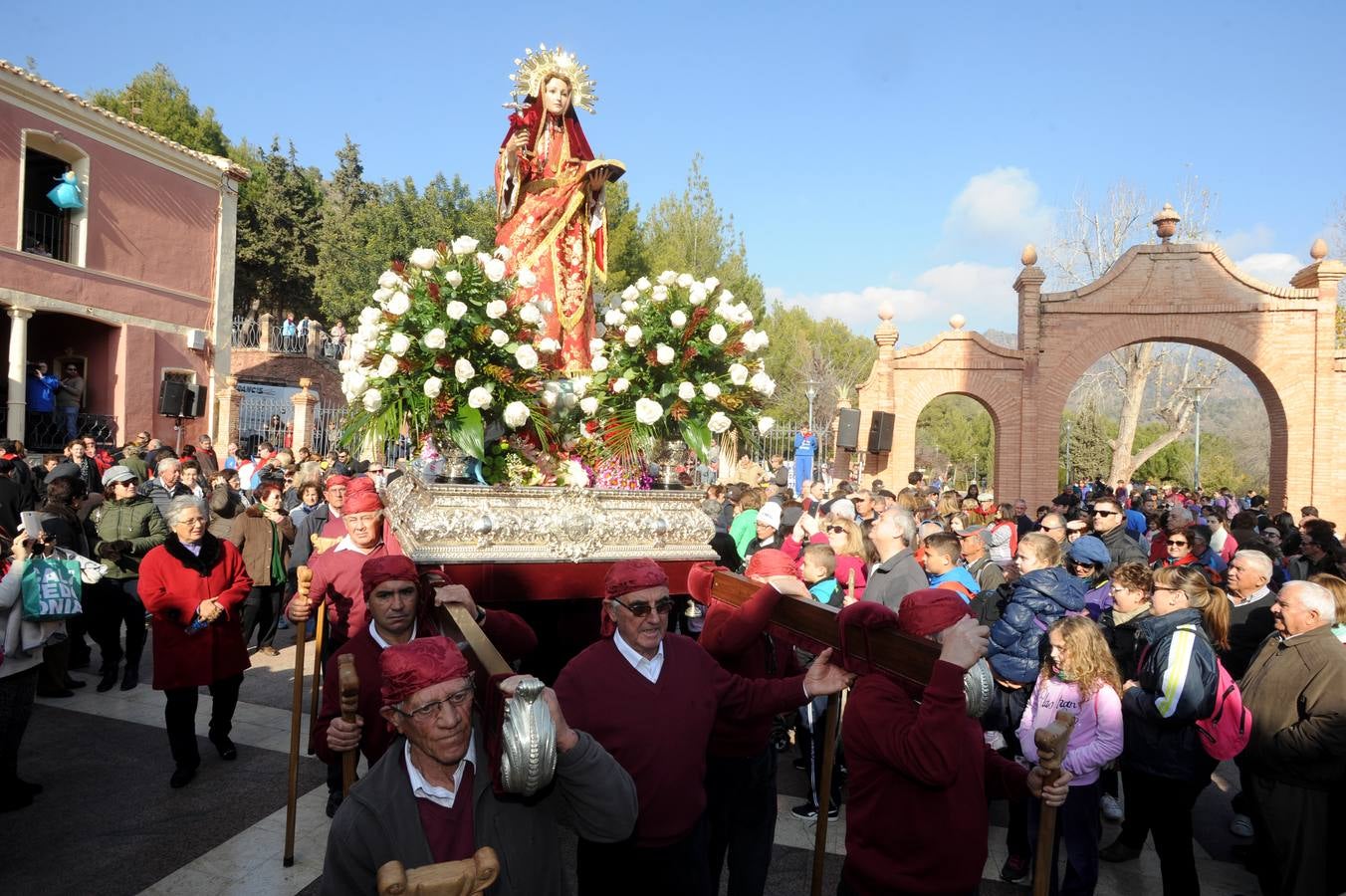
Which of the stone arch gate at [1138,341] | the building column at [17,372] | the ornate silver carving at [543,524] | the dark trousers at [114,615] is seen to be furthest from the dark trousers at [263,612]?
the stone arch gate at [1138,341]

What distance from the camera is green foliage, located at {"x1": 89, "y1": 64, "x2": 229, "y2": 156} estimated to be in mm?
32312

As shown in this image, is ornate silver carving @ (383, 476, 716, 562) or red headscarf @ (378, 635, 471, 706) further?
ornate silver carving @ (383, 476, 716, 562)

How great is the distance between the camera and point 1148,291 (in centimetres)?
1997

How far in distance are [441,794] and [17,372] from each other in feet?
69.7

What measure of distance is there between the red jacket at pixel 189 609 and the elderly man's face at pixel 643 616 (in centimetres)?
359

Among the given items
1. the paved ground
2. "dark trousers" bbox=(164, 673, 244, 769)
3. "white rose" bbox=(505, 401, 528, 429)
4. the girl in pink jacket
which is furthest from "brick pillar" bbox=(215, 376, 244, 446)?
the girl in pink jacket

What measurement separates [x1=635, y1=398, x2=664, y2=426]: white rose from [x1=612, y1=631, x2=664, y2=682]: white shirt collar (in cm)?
231

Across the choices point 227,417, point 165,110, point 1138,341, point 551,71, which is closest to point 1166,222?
point 1138,341

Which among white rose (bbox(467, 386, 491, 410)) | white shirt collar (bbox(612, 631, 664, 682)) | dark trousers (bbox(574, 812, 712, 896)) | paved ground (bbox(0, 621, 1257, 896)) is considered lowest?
paved ground (bbox(0, 621, 1257, 896))

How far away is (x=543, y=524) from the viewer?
4.84 m

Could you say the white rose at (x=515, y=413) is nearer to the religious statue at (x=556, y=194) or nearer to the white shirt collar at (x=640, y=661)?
the religious statue at (x=556, y=194)

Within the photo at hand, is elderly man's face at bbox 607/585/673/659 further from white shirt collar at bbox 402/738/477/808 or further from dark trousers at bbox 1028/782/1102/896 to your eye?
dark trousers at bbox 1028/782/1102/896

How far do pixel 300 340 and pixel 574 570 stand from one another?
1069 inches

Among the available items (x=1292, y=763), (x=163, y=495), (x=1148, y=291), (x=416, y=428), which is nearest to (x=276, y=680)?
(x=163, y=495)
